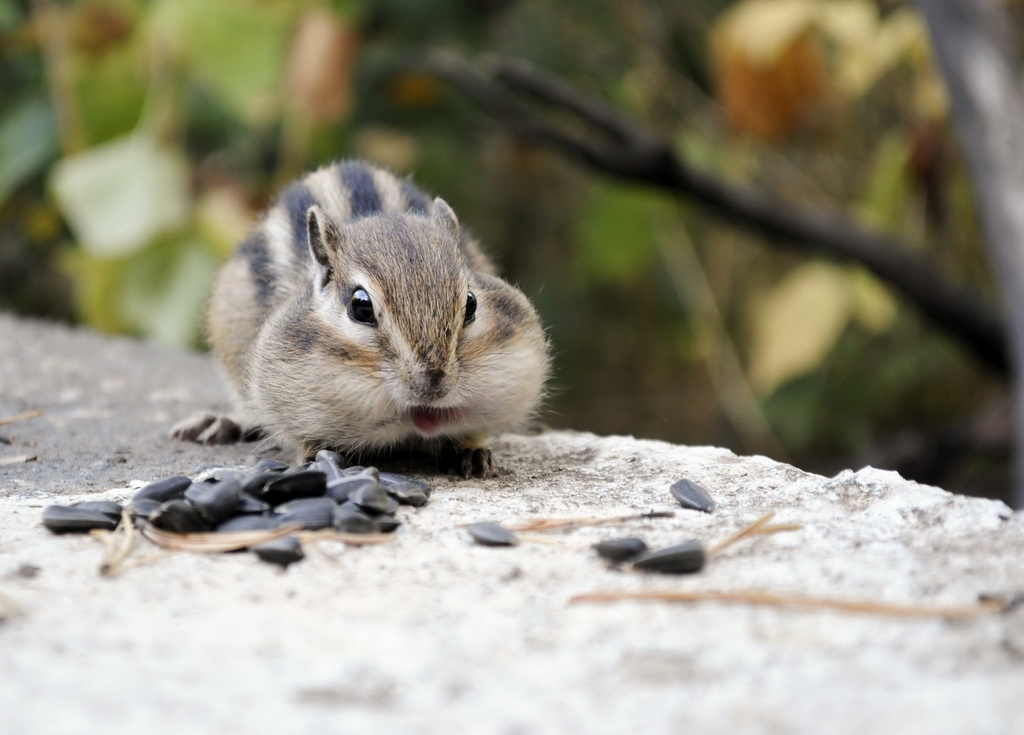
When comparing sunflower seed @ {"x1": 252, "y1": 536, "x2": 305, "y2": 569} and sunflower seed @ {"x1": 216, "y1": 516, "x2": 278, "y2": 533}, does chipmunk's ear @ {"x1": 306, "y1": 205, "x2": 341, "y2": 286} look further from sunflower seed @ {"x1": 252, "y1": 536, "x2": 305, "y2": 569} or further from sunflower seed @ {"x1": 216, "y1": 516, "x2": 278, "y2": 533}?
sunflower seed @ {"x1": 252, "y1": 536, "x2": 305, "y2": 569}

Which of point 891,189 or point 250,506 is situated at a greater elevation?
point 891,189

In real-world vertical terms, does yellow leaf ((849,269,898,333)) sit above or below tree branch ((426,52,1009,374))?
below

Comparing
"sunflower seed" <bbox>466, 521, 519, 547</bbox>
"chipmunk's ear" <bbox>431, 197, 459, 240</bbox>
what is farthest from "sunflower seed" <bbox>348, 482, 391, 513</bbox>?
"chipmunk's ear" <bbox>431, 197, 459, 240</bbox>

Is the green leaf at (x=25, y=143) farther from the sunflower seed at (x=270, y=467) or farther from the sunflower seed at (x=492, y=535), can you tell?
the sunflower seed at (x=492, y=535)

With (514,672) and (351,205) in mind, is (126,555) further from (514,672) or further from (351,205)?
(351,205)

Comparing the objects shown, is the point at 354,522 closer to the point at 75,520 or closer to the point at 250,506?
the point at 250,506

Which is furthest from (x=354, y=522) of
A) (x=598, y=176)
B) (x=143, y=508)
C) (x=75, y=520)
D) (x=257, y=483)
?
(x=598, y=176)

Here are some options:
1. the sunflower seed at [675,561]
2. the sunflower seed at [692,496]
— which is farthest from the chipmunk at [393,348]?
the sunflower seed at [675,561]
